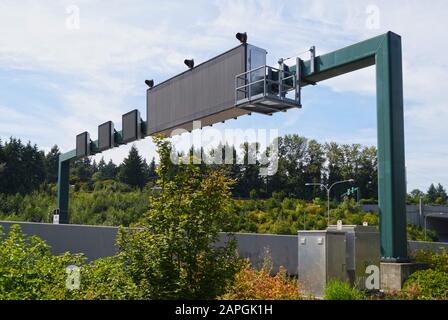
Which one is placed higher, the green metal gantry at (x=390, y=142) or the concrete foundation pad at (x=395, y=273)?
→ the green metal gantry at (x=390, y=142)

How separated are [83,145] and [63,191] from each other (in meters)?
5.17

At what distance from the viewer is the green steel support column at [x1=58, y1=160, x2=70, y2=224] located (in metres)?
35.1

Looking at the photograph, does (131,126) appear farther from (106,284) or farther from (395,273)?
(106,284)

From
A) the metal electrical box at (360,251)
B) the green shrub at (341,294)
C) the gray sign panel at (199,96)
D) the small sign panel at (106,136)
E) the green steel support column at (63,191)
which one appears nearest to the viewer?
the green shrub at (341,294)

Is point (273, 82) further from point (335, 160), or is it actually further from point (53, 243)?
point (335, 160)

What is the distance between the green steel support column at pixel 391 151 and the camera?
1512cm

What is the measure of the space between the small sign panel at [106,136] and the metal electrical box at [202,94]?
16.7 ft

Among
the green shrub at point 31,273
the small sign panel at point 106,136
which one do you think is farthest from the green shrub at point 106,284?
the small sign panel at point 106,136

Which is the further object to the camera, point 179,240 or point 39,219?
point 39,219

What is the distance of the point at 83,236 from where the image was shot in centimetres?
1944

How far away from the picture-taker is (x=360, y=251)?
15.1m

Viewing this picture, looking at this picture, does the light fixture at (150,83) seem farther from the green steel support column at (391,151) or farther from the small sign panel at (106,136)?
the green steel support column at (391,151)

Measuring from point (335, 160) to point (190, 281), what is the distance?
297ft
